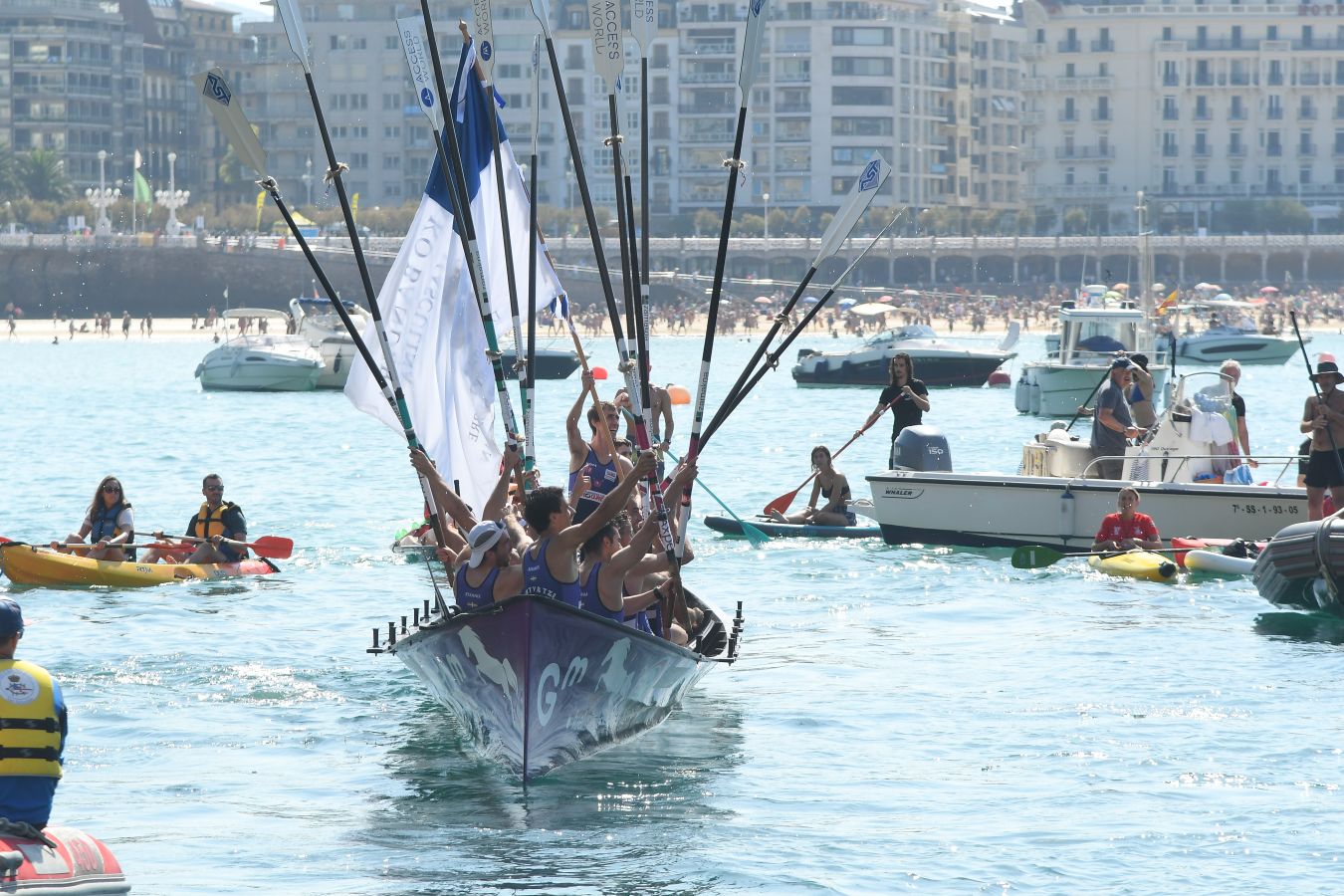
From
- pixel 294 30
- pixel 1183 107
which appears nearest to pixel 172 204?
pixel 1183 107

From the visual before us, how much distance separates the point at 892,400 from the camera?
24797 millimetres

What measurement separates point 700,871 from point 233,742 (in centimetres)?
473

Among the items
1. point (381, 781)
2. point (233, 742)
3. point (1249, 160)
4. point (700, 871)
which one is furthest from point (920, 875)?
point (1249, 160)

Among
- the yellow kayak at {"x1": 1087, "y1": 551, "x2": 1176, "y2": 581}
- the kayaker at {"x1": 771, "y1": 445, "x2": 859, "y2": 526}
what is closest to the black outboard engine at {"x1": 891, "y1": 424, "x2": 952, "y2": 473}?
the kayaker at {"x1": 771, "y1": 445, "x2": 859, "y2": 526}

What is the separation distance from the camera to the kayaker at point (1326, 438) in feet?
65.2

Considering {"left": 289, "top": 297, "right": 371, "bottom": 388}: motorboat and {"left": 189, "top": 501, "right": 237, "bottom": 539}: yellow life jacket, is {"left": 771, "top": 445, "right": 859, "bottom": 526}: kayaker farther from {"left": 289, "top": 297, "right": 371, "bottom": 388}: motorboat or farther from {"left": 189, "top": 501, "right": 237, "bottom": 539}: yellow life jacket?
{"left": 289, "top": 297, "right": 371, "bottom": 388}: motorboat

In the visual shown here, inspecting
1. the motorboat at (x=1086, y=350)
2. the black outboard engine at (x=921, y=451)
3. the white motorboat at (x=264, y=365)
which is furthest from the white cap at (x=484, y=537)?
the white motorboat at (x=264, y=365)

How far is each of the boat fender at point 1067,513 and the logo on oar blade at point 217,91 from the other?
495 inches

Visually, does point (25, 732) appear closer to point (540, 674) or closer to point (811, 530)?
point (540, 674)

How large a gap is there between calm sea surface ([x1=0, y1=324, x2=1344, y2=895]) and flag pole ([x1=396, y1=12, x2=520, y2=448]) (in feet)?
8.89

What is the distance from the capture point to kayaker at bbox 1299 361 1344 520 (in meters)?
19.9

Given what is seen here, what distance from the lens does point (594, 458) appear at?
1778cm

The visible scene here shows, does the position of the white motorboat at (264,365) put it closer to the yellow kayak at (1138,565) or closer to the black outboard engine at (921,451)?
the black outboard engine at (921,451)

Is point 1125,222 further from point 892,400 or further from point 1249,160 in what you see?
point 892,400
